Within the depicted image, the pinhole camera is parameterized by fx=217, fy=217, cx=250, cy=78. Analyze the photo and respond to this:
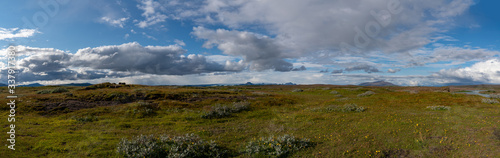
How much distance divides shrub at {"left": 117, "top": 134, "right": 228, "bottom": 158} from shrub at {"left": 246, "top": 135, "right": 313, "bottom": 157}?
5.71ft

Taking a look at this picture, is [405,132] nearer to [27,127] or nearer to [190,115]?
[190,115]

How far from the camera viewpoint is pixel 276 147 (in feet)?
41.1

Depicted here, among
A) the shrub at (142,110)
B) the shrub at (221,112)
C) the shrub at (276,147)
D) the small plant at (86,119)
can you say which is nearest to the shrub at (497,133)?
the shrub at (276,147)

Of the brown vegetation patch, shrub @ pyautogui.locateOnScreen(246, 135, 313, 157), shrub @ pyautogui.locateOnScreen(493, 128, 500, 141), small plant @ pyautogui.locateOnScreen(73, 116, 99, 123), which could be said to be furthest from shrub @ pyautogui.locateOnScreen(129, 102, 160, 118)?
shrub @ pyautogui.locateOnScreen(493, 128, 500, 141)

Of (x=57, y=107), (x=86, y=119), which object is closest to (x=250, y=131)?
(x=86, y=119)

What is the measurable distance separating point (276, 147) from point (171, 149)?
5.99 meters

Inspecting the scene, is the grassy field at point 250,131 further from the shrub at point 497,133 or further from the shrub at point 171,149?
the shrub at point 171,149

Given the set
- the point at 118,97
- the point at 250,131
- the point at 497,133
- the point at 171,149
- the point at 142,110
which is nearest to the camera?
the point at 171,149

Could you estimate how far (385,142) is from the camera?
518 inches

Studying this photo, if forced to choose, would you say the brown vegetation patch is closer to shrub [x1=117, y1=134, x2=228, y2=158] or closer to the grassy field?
the grassy field

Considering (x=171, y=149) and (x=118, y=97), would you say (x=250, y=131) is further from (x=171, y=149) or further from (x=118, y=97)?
(x=118, y=97)

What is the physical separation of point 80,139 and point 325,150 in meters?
16.2

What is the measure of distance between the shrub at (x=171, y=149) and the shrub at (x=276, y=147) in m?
1.74

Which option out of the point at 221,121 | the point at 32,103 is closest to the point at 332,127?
the point at 221,121
